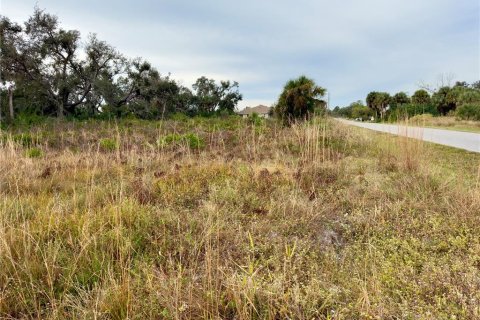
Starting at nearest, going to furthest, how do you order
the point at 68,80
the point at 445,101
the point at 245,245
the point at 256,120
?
the point at 245,245
the point at 256,120
the point at 68,80
the point at 445,101

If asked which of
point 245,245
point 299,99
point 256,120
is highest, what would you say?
point 299,99

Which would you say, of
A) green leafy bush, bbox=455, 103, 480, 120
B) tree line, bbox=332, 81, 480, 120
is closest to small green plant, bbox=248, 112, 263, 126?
tree line, bbox=332, 81, 480, 120

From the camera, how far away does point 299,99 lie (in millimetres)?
9812

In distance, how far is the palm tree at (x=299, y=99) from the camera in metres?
9.75

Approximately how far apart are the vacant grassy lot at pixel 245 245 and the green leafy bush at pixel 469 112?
849 inches

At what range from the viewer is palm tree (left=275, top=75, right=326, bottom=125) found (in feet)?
32.0

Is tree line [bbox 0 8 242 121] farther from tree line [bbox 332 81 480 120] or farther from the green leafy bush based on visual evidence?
the green leafy bush

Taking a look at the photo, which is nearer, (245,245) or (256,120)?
(245,245)

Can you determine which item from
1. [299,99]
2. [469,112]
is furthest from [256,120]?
[469,112]

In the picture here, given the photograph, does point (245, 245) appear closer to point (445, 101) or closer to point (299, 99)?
point (299, 99)

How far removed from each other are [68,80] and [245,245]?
72.1 feet

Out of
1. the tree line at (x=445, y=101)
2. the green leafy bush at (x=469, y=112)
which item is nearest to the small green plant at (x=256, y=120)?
the tree line at (x=445, y=101)

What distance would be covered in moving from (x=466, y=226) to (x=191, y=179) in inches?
120

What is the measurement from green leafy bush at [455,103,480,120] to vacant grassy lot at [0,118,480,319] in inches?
849
